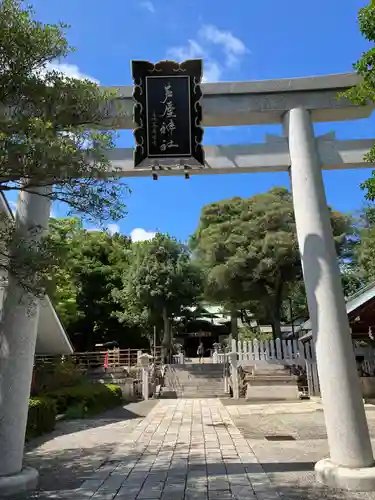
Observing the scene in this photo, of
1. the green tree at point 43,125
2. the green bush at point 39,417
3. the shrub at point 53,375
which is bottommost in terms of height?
the green bush at point 39,417

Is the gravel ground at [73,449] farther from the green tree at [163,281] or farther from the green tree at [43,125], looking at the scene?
the green tree at [163,281]

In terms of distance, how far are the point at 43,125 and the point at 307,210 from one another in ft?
11.1

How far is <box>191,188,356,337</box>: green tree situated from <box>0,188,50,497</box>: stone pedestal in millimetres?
16463

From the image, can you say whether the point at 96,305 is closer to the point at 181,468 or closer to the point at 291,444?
the point at 291,444

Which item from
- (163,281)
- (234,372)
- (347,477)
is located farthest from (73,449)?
(163,281)

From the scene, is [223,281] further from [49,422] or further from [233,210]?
[49,422]

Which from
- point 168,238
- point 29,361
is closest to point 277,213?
point 168,238

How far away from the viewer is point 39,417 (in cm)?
974

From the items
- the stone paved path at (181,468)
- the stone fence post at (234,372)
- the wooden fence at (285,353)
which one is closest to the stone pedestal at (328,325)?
the stone paved path at (181,468)

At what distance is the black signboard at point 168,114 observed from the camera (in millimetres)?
5977

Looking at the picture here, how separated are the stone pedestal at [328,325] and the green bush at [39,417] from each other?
6.42m

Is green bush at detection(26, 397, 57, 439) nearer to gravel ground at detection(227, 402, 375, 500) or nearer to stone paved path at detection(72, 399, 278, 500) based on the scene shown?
stone paved path at detection(72, 399, 278, 500)

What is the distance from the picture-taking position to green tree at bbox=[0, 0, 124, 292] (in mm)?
4055

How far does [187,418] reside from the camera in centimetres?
1189
